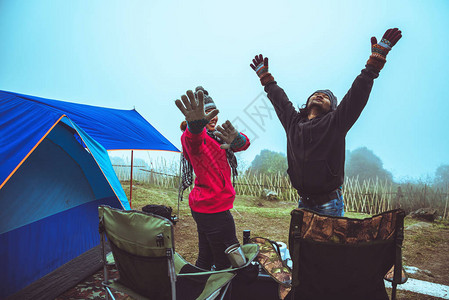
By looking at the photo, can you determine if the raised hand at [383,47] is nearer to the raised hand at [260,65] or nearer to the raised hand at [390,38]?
the raised hand at [390,38]

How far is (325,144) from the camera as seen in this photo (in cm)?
165

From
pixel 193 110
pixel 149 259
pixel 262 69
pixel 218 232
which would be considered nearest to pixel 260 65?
pixel 262 69

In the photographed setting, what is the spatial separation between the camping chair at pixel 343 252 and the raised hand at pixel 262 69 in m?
1.24

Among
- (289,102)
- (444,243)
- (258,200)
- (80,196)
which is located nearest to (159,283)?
(289,102)

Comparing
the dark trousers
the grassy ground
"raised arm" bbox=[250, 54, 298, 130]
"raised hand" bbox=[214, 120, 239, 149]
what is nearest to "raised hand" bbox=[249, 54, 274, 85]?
"raised arm" bbox=[250, 54, 298, 130]

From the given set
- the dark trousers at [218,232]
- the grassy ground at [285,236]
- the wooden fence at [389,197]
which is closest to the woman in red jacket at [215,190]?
the dark trousers at [218,232]

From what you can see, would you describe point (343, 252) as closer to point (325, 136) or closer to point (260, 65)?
point (325, 136)

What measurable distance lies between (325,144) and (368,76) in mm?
461

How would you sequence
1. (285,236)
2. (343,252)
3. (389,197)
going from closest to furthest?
(343,252) → (285,236) → (389,197)

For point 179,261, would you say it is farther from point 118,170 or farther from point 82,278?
point 118,170

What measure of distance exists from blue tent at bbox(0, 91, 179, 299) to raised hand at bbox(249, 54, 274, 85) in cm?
182

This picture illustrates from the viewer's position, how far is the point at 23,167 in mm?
2637

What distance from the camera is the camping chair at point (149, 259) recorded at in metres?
1.35

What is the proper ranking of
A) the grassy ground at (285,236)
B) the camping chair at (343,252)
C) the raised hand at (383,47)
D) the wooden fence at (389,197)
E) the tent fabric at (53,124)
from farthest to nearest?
the wooden fence at (389,197) → the grassy ground at (285,236) → the tent fabric at (53,124) → the raised hand at (383,47) → the camping chair at (343,252)
